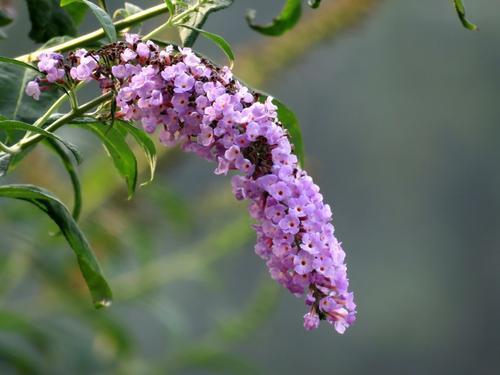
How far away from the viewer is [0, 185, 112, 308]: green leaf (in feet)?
2.94

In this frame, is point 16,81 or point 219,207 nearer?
point 16,81

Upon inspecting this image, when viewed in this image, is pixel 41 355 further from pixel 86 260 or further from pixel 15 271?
pixel 86 260

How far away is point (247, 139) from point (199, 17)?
163 mm

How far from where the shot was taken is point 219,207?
2219 mm

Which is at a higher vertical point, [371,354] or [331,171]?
[331,171]

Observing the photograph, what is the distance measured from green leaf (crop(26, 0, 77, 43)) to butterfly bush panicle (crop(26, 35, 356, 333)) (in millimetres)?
227

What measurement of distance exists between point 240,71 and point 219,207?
1.24 feet

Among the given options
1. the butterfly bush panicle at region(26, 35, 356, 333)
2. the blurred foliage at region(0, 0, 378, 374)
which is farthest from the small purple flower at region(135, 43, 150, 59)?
the blurred foliage at region(0, 0, 378, 374)

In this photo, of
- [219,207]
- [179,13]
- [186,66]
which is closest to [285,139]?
[186,66]

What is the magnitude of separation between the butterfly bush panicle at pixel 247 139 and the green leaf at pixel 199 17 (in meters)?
0.09

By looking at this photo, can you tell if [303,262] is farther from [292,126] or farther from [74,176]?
[74,176]

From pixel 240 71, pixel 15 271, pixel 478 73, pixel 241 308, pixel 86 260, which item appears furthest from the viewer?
pixel 478 73

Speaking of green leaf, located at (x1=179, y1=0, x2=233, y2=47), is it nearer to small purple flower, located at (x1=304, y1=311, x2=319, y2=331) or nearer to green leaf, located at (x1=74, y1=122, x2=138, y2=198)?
green leaf, located at (x1=74, y1=122, x2=138, y2=198)

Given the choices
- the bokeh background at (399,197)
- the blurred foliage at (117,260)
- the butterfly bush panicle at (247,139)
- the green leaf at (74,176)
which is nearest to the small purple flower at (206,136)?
the butterfly bush panicle at (247,139)
